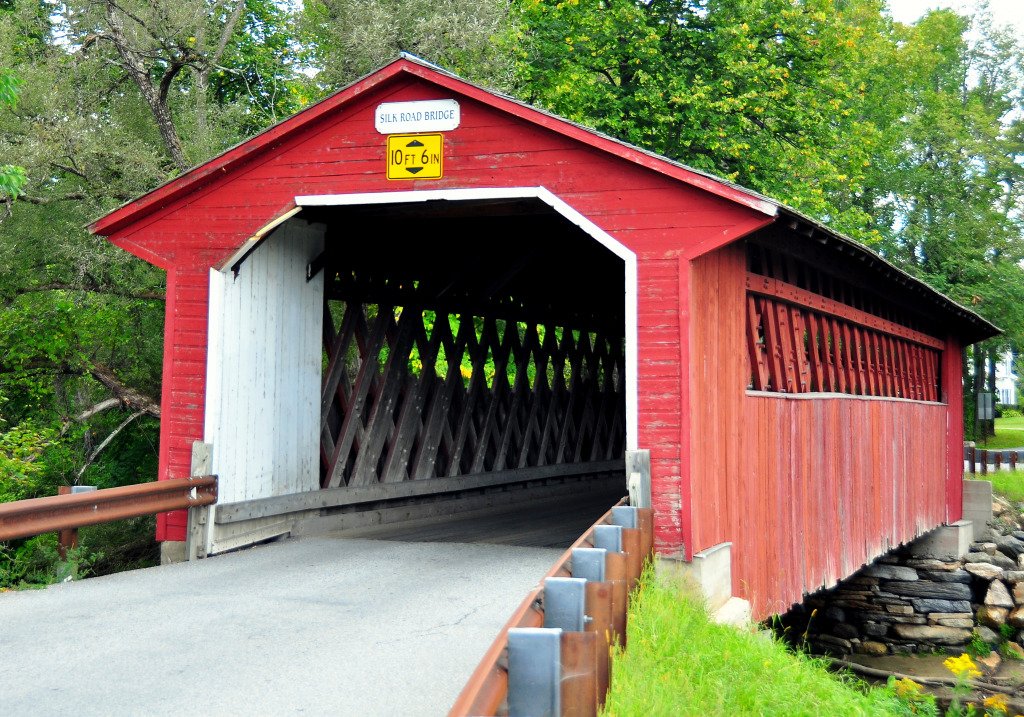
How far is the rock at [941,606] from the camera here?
587 inches

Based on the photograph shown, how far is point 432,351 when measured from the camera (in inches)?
407

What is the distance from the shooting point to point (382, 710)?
13.1 feet

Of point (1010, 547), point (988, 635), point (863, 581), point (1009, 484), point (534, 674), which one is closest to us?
point (534, 674)

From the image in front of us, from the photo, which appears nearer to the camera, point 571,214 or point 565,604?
point 565,604

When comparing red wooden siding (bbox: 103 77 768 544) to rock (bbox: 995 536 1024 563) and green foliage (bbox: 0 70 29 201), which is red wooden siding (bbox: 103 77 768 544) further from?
rock (bbox: 995 536 1024 563)

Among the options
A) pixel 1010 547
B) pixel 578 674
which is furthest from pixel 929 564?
pixel 578 674

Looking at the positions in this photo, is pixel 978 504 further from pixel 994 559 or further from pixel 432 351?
pixel 432 351

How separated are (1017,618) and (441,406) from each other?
29.9ft

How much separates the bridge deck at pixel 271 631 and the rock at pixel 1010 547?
36.0 feet

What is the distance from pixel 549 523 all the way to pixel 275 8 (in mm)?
14028

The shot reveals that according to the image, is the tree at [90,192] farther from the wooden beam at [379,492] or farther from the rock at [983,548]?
the rock at [983,548]

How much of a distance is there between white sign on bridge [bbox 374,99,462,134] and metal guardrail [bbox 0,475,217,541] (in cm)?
Result: 285

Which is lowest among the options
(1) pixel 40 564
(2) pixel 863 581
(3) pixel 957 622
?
(3) pixel 957 622

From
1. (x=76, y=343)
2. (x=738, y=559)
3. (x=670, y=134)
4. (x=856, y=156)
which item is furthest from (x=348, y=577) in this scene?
(x=856, y=156)
